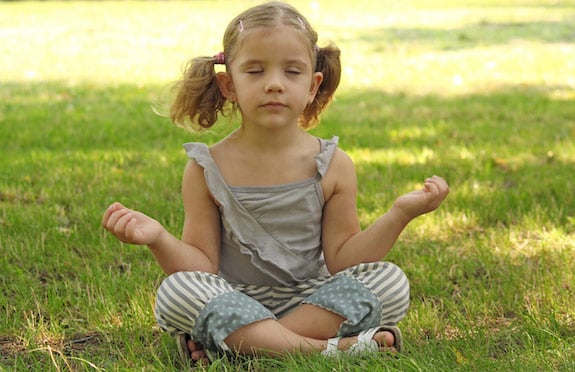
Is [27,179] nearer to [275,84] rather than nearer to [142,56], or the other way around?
[275,84]

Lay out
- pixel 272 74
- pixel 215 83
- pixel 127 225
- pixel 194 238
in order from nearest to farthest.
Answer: pixel 127 225 → pixel 272 74 → pixel 194 238 → pixel 215 83

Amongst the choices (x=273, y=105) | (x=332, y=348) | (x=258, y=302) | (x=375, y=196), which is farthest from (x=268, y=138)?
(x=375, y=196)

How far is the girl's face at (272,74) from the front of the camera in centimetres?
285

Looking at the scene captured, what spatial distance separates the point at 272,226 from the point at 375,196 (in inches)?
66.1

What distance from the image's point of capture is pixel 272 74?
9.34 ft

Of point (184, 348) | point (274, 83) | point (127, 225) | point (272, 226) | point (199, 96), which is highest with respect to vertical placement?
point (274, 83)

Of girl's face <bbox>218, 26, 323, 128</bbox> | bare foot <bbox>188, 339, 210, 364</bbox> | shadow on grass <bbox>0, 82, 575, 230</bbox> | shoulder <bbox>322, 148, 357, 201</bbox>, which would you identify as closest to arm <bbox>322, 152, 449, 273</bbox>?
shoulder <bbox>322, 148, 357, 201</bbox>

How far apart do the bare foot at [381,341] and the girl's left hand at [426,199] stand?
38 centimetres

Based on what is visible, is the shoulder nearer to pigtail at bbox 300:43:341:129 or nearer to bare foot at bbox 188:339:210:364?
pigtail at bbox 300:43:341:129

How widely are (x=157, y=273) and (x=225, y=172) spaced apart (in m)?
0.73

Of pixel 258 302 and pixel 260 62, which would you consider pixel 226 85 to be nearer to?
pixel 260 62

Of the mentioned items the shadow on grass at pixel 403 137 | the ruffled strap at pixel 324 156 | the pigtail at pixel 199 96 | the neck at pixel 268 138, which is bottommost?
the shadow on grass at pixel 403 137

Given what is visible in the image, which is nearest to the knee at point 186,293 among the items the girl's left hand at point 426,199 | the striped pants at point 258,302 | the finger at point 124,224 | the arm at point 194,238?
the striped pants at point 258,302

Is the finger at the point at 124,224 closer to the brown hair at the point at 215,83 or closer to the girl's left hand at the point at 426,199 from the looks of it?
the brown hair at the point at 215,83
